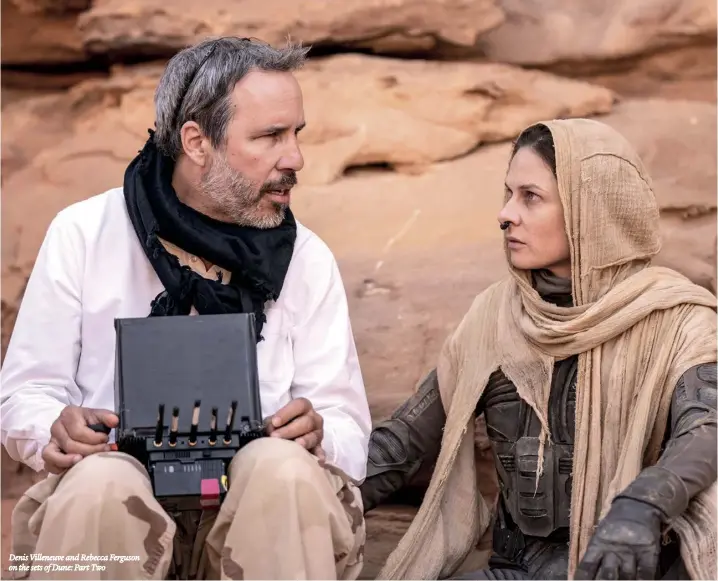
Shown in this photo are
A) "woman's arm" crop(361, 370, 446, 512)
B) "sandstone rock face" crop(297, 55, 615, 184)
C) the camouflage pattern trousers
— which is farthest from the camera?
"sandstone rock face" crop(297, 55, 615, 184)

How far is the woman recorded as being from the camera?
16.4 ft

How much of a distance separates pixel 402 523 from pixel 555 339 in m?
1.28

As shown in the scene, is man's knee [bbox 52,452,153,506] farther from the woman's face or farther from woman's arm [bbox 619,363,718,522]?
the woman's face

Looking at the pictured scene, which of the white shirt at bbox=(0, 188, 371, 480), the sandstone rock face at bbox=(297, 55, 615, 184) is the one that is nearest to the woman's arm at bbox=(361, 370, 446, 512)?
the white shirt at bbox=(0, 188, 371, 480)

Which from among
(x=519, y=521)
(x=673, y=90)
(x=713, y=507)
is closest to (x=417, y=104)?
(x=673, y=90)

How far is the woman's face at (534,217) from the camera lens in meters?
5.21

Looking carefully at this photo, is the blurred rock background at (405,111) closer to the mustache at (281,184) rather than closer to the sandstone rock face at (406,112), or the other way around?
the sandstone rock face at (406,112)

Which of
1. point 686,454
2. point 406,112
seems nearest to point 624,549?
point 686,454

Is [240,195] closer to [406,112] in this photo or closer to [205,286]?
[205,286]

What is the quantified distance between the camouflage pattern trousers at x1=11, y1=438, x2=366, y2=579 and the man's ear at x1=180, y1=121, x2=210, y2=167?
119 cm

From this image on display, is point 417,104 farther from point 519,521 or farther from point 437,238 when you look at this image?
point 519,521

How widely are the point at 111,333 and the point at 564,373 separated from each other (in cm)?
150

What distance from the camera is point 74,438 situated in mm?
4508

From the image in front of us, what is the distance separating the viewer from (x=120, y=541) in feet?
14.1
